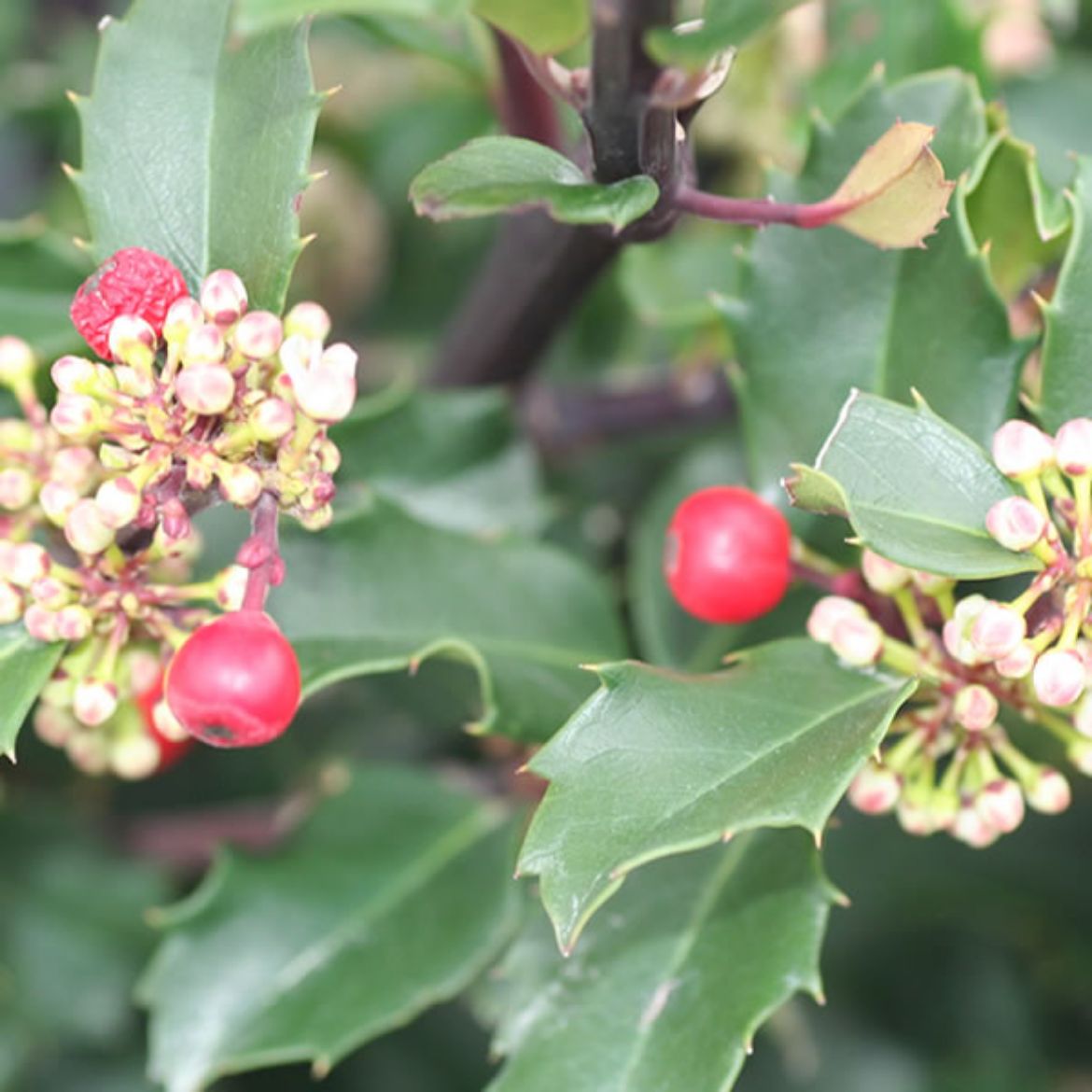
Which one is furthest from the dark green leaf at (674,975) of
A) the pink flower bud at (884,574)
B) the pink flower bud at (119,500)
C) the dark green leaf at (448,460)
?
the pink flower bud at (119,500)

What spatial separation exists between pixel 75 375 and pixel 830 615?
0.56 m

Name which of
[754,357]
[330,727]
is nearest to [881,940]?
[330,727]

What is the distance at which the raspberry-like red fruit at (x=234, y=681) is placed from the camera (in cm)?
95

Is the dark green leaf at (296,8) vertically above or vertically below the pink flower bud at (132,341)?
above

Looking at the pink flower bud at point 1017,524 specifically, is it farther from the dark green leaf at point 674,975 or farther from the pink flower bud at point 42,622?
the pink flower bud at point 42,622

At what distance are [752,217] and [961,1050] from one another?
5.28ft

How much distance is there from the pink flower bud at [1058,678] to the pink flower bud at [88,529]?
0.62 m

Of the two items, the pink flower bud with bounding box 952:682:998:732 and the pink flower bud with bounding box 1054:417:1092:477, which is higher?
the pink flower bud with bounding box 1054:417:1092:477

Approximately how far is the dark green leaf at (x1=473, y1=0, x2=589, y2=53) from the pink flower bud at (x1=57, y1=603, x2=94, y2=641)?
0.49 metres

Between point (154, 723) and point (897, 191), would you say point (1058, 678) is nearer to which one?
point (897, 191)

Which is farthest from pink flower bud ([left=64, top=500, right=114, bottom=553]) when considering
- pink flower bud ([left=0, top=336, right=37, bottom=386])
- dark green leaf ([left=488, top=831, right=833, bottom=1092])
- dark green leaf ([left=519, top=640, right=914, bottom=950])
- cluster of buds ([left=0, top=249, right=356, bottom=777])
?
dark green leaf ([left=488, top=831, right=833, bottom=1092])

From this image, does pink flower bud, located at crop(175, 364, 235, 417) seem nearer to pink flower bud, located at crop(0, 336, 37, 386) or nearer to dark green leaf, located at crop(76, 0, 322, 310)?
dark green leaf, located at crop(76, 0, 322, 310)

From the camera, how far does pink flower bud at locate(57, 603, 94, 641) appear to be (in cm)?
105

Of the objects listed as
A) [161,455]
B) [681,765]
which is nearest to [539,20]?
[161,455]
